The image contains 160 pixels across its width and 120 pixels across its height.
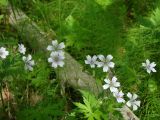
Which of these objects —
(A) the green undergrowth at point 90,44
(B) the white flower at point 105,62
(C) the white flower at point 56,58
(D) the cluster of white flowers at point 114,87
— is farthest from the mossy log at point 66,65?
(C) the white flower at point 56,58

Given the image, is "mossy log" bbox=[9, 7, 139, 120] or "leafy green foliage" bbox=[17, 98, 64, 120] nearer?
"leafy green foliage" bbox=[17, 98, 64, 120]

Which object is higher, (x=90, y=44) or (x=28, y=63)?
(x=90, y=44)

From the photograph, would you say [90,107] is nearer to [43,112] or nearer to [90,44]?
[43,112]

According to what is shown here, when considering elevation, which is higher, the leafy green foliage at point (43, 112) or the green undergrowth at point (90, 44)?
the green undergrowth at point (90, 44)

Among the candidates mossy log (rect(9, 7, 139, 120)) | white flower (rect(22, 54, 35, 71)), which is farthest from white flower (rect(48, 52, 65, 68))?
mossy log (rect(9, 7, 139, 120))

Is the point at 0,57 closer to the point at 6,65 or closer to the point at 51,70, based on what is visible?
the point at 6,65

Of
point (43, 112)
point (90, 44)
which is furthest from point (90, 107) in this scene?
point (90, 44)

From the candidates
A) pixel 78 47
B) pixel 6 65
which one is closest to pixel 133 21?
pixel 78 47

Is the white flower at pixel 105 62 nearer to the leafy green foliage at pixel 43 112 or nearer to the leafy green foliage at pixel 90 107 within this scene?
the leafy green foliage at pixel 90 107

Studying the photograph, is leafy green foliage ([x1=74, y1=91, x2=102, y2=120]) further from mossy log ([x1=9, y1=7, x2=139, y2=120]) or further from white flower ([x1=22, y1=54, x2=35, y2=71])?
white flower ([x1=22, y1=54, x2=35, y2=71])
